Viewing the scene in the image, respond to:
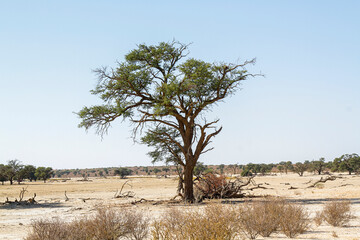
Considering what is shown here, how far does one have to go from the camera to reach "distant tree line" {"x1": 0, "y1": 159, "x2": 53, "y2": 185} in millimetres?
73438

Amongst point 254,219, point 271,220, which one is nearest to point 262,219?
point 254,219

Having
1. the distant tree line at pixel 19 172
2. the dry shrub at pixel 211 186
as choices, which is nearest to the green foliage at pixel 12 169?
the distant tree line at pixel 19 172

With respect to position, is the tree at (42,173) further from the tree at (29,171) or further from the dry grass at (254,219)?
the dry grass at (254,219)

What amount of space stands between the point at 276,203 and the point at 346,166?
7396cm

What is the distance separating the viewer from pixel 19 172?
78.1 m

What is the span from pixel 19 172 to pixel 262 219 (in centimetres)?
7713

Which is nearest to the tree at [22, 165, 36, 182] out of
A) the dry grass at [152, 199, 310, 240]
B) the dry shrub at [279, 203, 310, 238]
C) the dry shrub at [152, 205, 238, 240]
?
the dry grass at [152, 199, 310, 240]

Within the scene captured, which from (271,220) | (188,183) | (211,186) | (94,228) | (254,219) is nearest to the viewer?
(94,228)

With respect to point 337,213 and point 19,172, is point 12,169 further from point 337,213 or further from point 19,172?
point 337,213

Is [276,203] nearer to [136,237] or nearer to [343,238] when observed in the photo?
[343,238]

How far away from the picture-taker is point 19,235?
12023mm

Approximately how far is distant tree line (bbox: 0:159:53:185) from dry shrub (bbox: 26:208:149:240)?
71.3 metres

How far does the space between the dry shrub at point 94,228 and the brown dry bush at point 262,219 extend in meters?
2.64

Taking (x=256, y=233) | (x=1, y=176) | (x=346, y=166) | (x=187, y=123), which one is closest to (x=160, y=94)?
(x=187, y=123)
